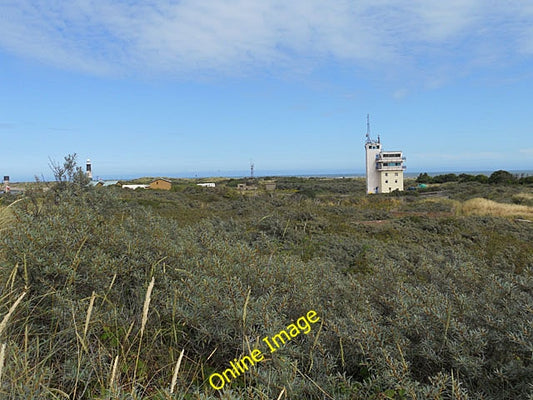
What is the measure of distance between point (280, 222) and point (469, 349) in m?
9.09

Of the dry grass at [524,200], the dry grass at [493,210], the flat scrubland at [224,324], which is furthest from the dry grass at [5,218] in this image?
the dry grass at [524,200]

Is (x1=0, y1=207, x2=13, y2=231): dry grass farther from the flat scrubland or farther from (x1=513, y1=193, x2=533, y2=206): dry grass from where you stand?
(x1=513, y1=193, x2=533, y2=206): dry grass

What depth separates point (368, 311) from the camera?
282cm

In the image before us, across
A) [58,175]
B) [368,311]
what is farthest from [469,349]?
[58,175]

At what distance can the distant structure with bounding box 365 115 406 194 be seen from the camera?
46750mm

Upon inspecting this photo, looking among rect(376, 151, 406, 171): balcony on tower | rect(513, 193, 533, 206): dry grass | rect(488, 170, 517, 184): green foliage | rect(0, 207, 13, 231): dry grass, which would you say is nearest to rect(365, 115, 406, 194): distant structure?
rect(376, 151, 406, 171): balcony on tower

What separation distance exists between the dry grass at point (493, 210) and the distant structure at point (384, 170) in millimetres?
21848

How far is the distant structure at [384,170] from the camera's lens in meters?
46.8

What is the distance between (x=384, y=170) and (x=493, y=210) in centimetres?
2529

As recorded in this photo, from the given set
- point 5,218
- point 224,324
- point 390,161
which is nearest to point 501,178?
point 390,161

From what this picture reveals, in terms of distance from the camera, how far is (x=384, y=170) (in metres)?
46.6

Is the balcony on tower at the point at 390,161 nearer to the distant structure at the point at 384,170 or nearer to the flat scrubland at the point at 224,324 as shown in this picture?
the distant structure at the point at 384,170

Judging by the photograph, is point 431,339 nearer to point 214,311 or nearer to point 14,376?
point 214,311

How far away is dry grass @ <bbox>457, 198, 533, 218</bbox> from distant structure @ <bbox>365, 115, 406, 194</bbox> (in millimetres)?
21848
